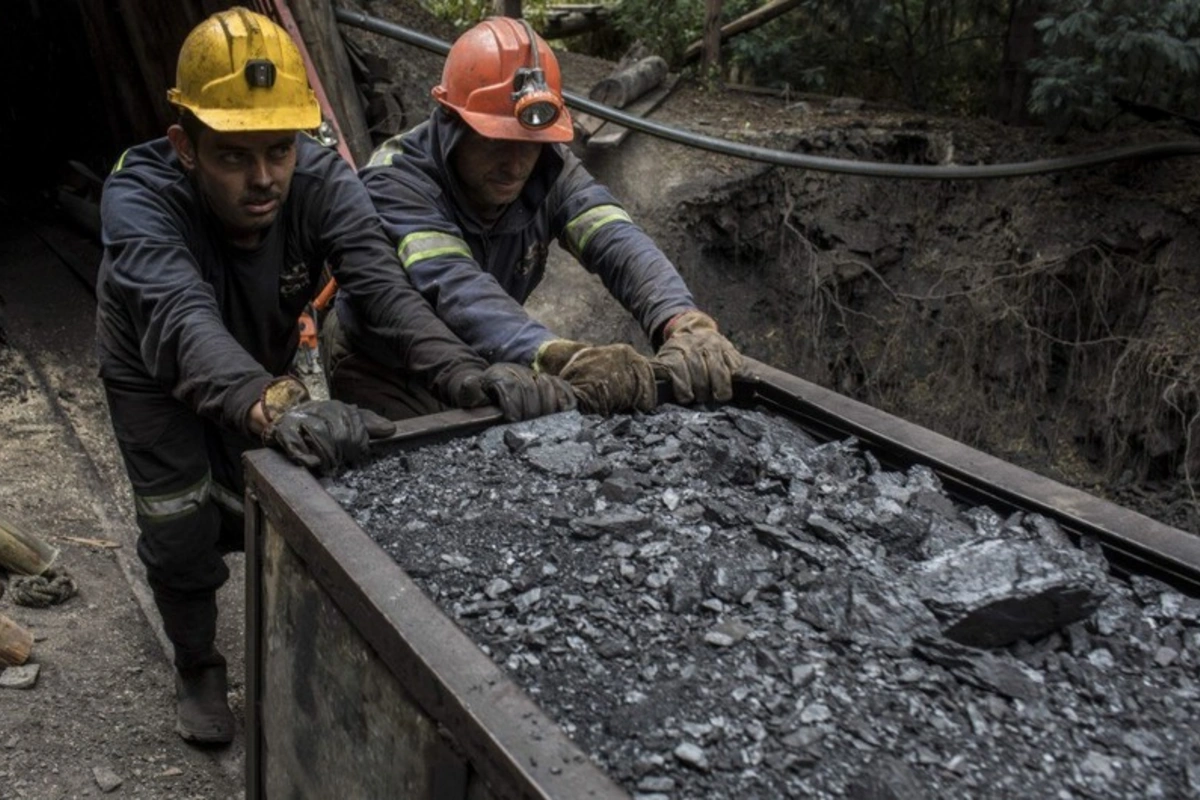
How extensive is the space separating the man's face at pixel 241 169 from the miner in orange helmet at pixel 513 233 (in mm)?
411

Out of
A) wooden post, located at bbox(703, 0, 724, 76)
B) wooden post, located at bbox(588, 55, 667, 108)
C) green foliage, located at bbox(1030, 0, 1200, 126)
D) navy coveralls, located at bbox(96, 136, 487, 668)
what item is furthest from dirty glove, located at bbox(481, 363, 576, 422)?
wooden post, located at bbox(703, 0, 724, 76)

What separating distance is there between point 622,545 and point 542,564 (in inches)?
6.4

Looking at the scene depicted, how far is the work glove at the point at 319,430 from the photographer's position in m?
2.46

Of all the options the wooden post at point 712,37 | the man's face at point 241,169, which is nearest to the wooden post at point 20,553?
the man's face at point 241,169

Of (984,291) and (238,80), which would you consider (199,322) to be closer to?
(238,80)

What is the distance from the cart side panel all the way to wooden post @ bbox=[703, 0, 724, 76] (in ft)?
19.6

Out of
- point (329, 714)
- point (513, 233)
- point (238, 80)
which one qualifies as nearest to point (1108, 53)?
point (513, 233)

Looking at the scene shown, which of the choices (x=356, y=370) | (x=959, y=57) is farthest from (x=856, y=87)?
(x=356, y=370)

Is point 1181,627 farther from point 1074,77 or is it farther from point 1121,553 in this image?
point 1074,77

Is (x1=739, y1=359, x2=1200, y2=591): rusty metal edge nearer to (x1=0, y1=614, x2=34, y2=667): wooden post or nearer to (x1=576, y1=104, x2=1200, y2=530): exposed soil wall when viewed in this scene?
(x1=0, y1=614, x2=34, y2=667): wooden post

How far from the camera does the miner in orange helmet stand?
302 cm

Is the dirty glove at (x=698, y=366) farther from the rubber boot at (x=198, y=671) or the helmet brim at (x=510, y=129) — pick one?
the rubber boot at (x=198, y=671)

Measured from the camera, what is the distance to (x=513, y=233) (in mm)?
3670

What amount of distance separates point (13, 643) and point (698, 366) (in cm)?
230
